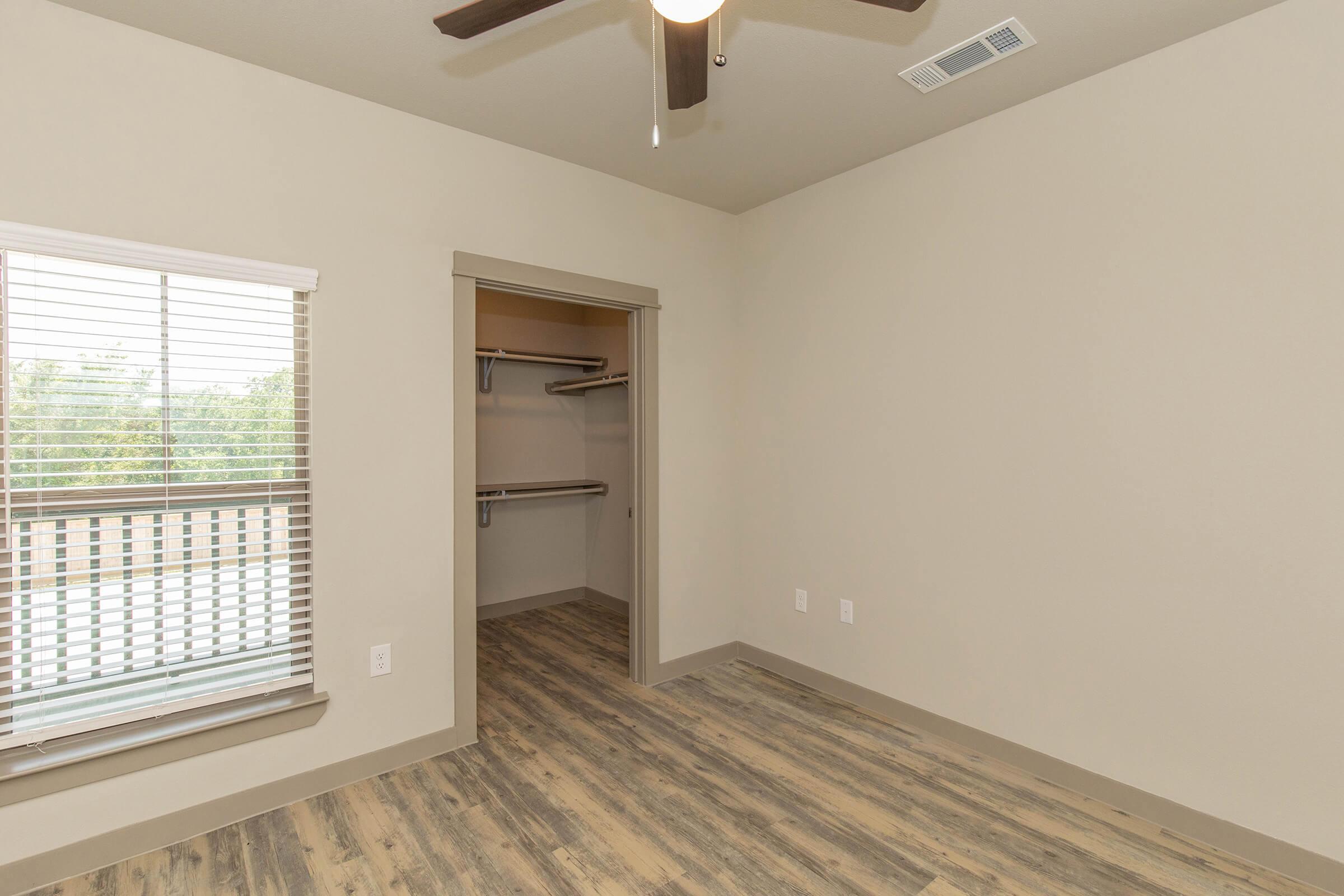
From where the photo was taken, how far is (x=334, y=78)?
2.46 meters

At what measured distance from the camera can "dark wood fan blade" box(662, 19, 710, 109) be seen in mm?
1493

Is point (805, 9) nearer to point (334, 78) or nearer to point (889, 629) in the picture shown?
point (334, 78)

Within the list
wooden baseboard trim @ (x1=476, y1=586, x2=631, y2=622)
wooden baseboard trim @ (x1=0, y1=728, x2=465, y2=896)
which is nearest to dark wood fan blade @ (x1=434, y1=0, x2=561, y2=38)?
wooden baseboard trim @ (x1=0, y1=728, x2=465, y2=896)

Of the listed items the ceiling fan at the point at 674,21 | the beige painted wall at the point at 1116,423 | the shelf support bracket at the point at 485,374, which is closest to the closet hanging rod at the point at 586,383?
the shelf support bracket at the point at 485,374

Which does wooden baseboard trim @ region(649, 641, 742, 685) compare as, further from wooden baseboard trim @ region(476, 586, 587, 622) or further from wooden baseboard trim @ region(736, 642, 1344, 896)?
wooden baseboard trim @ region(476, 586, 587, 622)

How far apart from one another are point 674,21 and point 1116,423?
2069mm

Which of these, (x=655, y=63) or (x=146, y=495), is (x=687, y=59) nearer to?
(x=655, y=63)

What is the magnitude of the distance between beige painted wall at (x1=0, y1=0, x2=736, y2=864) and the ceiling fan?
4.19 ft

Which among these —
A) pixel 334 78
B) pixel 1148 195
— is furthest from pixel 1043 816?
pixel 334 78

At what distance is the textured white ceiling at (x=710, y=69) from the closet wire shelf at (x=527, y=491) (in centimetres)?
223

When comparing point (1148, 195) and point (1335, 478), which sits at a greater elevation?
point (1148, 195)

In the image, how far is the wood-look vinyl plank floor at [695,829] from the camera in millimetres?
2006

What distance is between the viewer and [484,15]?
1467mm

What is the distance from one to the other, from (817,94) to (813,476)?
5.90 feet
